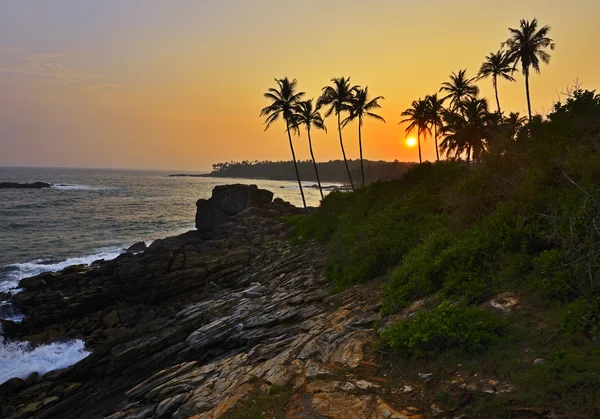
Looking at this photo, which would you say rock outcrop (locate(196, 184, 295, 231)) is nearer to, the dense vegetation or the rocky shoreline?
the rocky shoreline

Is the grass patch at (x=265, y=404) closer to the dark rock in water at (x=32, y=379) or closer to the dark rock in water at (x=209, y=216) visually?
the dark rock in water at (x=32, y=379)

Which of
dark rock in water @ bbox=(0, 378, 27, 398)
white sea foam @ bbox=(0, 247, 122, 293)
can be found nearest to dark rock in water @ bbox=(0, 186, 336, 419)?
dark rock in water @ bbox=(0, 378, 27, 398)

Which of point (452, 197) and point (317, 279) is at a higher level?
point (452, 197)

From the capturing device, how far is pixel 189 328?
51.2ft

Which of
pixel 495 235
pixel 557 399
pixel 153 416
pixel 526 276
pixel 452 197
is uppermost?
pixel 452 197

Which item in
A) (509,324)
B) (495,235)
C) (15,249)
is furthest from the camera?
(15,249)

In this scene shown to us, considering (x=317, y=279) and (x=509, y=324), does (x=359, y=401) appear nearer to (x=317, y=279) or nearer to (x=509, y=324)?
(x=509, y=324)

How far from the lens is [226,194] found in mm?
44656

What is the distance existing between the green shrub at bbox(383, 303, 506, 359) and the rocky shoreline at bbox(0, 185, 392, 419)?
1.24 m

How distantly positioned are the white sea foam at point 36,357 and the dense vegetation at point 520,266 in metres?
12.8

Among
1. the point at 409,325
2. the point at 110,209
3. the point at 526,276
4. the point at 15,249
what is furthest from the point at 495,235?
the point at 110,209

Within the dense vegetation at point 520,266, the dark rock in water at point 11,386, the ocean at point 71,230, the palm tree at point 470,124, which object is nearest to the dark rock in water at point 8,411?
the dark rock in water at point 11,386

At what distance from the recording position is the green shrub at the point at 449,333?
6.08 meters

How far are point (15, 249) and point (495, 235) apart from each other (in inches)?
1705
